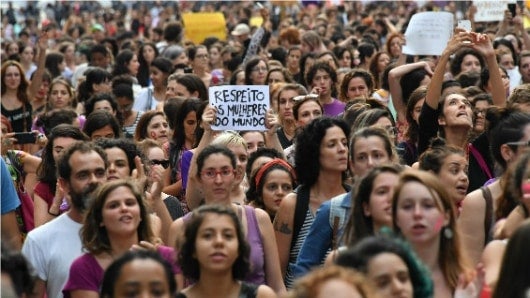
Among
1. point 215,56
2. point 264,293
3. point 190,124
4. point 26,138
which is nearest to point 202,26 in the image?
point 215,56

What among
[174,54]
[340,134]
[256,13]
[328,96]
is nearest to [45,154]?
[340,134]

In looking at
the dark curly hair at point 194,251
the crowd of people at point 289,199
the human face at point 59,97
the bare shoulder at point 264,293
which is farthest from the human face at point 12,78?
the bare shoulder at point 264,293

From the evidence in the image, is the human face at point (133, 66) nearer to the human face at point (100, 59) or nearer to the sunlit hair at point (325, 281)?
the human face at point (100, 59)

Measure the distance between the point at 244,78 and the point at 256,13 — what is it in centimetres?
2439

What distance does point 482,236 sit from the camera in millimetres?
7145

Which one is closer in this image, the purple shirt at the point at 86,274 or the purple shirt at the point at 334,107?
the purple shirt at the point at 86,274

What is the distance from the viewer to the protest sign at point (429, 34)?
14.1 meters

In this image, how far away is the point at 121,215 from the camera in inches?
271

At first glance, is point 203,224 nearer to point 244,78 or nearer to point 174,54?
point 244,78

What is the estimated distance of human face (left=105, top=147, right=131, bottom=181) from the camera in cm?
834

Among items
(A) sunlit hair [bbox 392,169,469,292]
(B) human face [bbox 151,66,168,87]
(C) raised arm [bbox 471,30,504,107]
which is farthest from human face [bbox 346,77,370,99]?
(A) sunlit hair [bbox 392,169,469,292]

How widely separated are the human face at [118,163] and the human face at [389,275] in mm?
3121

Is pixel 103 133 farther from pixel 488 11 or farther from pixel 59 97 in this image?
pixel 488 11

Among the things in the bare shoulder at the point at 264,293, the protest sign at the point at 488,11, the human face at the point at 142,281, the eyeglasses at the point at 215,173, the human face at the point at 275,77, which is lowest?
the bare shoulder at the point at 264,293
